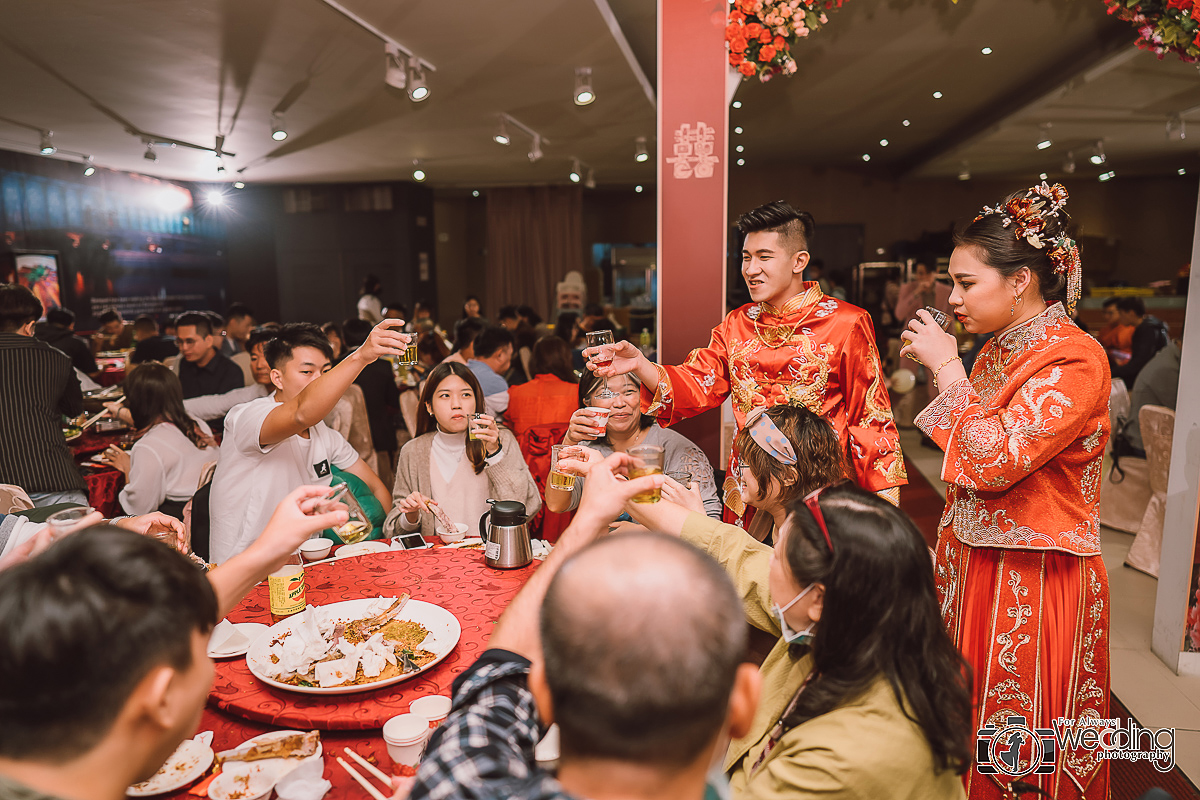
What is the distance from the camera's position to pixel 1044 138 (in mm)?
8164

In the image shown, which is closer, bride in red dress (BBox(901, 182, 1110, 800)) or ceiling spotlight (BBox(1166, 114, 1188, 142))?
bride in red dress (BBox(901, 182, 1110, 800))

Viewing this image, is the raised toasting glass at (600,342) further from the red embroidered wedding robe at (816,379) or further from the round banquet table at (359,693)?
the round banquet table at (359,693)

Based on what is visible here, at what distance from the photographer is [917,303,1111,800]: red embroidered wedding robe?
167 cm

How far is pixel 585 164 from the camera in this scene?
32.6 ft

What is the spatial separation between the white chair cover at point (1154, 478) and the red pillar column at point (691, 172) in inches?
100

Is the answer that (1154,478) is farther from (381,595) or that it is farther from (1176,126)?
(1176,126)

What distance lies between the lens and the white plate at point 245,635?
1.53 m

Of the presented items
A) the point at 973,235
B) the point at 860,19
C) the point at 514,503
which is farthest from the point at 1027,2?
the point at 514,503

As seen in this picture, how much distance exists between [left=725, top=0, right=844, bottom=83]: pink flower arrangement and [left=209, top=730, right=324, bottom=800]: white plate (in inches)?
109

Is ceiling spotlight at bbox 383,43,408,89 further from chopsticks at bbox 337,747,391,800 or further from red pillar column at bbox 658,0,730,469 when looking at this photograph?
chopsticks at bbox 337,747,391,800

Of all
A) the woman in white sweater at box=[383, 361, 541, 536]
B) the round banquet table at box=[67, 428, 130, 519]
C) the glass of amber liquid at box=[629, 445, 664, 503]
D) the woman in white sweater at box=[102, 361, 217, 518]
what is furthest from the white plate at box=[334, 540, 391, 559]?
the round banquet table at box=[67, 428, 130, 519]

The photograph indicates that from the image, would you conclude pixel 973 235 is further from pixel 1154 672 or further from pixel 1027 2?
pixel 1027 2

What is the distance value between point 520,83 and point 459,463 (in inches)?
165

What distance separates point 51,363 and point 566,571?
145 inches
